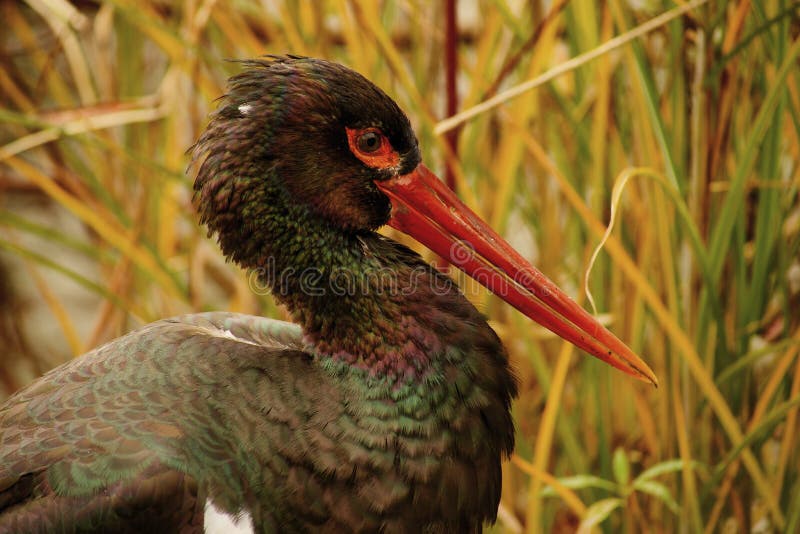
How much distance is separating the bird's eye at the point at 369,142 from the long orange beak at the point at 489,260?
0.07m

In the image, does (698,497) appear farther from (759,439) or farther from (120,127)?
(120,127)

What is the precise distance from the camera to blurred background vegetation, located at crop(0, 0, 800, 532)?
1.86 m

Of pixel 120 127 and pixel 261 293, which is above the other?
pixel 120 127

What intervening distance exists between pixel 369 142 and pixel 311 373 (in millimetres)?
406

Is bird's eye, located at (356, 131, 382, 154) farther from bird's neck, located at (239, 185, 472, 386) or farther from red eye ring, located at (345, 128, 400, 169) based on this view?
bird's neck, located at (239, 185, 472, 386)

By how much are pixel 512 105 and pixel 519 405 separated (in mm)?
786

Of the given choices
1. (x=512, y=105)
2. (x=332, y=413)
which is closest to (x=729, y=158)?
(x=512, y=105)

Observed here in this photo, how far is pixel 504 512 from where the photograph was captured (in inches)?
85.4

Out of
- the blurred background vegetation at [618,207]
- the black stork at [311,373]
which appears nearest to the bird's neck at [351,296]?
the black stork at [311,373]

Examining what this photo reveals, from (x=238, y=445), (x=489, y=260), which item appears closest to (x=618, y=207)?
(x=489, y=260)

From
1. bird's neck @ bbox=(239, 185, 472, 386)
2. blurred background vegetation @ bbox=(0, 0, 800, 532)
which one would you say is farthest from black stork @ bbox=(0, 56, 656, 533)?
blurred background vegetation @ bbox=(0, 0, 800, 532)

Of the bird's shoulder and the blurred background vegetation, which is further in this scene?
the blurred background vegetation

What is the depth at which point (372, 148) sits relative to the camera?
1623 millimetres

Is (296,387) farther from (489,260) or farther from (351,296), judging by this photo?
(489,260)
